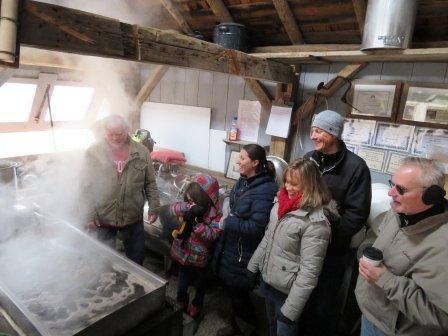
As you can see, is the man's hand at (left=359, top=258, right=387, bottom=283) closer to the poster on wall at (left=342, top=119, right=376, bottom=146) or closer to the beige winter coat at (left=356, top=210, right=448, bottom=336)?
the beige winter coat at (left=356, top=210, right=448, bottom=336)

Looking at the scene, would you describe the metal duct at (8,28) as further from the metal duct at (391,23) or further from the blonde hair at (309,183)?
the metal duct at (391,23)

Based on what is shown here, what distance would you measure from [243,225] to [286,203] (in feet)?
1.41

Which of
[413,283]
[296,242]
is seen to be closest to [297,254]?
[296,242]

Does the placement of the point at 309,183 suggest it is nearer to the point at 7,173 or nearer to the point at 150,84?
the point at 7,173

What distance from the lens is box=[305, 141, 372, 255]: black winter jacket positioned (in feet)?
6.42

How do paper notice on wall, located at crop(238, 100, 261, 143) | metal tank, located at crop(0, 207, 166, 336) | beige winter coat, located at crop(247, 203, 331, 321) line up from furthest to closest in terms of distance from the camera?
paper notice on wall, located at crop(238, 100, 261, 143)
beige winter coat, located at crop(247, 203, 331, 321)
metal tank, located at crop(0, 207, 166, 336)

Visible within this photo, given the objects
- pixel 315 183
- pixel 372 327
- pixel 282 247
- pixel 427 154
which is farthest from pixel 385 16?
pixel 372 327

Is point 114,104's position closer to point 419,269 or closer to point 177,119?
point 177,119

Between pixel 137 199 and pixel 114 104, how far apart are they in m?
3.12

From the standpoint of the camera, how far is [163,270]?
11.4 feet

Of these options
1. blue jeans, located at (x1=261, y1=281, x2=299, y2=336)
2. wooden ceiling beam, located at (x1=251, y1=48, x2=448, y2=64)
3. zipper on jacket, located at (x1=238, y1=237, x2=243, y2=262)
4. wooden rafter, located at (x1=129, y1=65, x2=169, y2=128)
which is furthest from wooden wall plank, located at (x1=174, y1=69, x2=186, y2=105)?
blue jeans, located at (x1=261, y1=281, x2=299, y2=336)

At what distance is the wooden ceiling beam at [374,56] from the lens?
232 cm

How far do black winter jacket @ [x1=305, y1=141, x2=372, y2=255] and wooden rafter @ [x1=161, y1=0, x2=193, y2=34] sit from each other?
2.76 m

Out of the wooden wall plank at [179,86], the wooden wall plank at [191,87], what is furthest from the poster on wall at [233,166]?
the wooden wall plank at [179,86]
